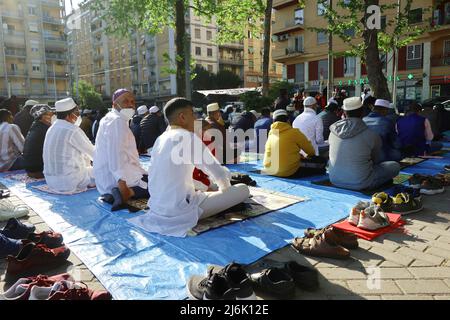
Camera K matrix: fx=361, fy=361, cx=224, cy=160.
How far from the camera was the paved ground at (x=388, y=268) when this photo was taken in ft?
8.13

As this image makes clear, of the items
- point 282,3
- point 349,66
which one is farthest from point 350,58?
point 282,3

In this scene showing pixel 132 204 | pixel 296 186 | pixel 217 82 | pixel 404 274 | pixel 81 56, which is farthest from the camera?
pixel 81 56

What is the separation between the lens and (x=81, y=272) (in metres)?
2.94

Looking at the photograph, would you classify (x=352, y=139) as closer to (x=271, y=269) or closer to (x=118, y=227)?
(x=271, y=269)

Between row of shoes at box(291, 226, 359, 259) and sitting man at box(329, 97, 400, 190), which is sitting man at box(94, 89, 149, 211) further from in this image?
sitting man at box(329, 97, 400, 190)

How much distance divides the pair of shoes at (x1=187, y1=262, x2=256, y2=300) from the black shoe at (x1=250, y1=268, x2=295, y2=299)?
165mm

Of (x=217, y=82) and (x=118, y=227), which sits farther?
(x=217, y=82)

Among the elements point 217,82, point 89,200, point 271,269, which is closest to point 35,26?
point 217,82

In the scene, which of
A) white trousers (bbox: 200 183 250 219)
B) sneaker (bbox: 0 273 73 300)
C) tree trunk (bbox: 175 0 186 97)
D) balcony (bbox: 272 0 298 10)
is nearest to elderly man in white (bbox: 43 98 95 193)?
white trousers (bbox: 200 183 250 219)

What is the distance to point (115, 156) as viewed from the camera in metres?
4.59

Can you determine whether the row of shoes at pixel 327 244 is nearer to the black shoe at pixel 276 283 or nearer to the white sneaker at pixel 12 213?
the black shoe at pixel 276 283

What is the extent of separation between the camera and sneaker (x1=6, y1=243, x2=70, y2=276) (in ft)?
9.44

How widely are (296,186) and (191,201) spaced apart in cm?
237

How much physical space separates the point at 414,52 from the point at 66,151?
28398 mm
